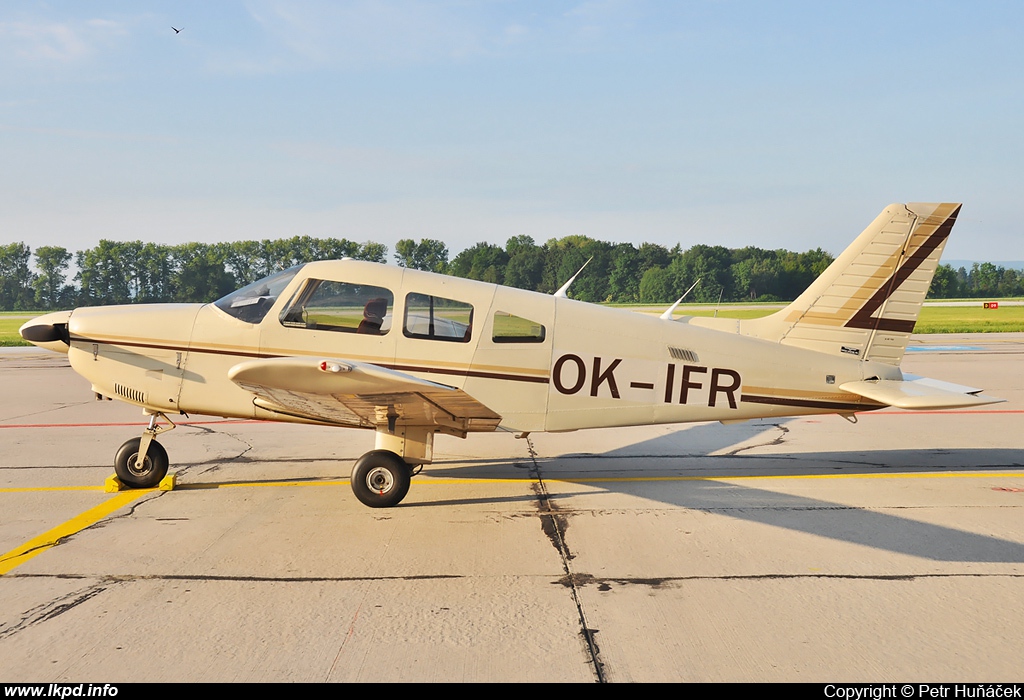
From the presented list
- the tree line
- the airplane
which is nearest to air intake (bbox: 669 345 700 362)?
the airplane

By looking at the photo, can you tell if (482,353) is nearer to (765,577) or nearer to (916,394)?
(765,577)

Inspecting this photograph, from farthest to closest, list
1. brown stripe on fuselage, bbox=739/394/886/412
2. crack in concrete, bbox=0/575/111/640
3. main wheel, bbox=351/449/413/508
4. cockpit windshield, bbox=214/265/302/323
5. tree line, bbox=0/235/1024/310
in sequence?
tree line, bbox=0/235/1024/310
brown stripe on fuselage, bbox=739/394/886/412
cockpit windshield, bbox=214/265/302/323
main wheel, bbox=351/449/413/508
crack in concrete, bbox=0/575/111/640

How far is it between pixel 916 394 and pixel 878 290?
118 cm

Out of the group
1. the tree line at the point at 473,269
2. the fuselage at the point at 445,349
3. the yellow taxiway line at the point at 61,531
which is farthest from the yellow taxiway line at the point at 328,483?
the tree line at the point at 473,269

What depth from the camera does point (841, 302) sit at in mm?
7754

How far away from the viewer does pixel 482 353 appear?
23.4 feet

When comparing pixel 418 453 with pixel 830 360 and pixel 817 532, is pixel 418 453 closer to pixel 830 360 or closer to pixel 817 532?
pixel 817 532

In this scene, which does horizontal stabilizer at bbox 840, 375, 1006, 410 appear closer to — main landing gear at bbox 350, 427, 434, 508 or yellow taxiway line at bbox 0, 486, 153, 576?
main landing gear at bbox 350, 427, 434, 508

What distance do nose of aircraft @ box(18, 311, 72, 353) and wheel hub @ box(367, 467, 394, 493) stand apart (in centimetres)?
337

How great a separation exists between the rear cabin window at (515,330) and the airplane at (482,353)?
14mm

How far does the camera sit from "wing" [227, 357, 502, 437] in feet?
18.1

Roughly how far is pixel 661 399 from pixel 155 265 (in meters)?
42.1
